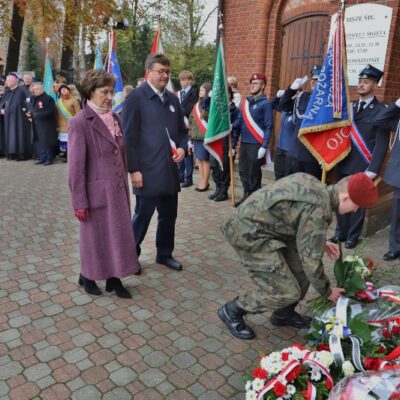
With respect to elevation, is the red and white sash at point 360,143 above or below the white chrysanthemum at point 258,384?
above

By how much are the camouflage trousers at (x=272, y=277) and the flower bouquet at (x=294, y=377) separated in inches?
18.0

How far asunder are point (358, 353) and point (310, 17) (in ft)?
18.6

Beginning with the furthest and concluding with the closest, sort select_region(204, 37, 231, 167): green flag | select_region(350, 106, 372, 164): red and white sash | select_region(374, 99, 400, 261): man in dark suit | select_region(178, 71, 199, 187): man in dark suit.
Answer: select_region(178, 71, 199, 187): man in dark suit, select_region(204, 37, 231, 167): green flag, select_region(350, 106, 372, 164): red and white sash, select_region(374, 99, 400, 261): man in dark suit

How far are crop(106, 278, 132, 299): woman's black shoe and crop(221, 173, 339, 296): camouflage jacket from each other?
1336 mm

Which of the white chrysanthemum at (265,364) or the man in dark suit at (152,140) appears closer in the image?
the white chrysanthemum at (265,364)

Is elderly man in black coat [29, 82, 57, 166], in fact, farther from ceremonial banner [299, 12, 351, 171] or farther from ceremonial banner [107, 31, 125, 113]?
ceremonial banner [299, 12, 351, 171]

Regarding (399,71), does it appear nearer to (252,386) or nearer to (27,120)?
(252,386)

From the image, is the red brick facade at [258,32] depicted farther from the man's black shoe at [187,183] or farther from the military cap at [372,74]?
the man's black shoe at [187,183]

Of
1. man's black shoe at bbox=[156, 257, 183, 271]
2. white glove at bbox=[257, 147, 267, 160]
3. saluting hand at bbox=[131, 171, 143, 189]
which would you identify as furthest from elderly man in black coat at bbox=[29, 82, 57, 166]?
saluting hand at bbox=[131, 171, 143, 189]

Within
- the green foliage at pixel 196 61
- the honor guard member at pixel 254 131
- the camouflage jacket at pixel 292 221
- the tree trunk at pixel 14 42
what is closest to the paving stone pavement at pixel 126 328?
the camouflage jacket at pixel 292 221

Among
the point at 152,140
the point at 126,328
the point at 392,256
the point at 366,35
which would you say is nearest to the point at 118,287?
the point at 126,328

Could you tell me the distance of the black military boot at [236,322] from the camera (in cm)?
321

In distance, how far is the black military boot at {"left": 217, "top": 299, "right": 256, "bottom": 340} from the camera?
126 inches

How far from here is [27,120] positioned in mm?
10023
